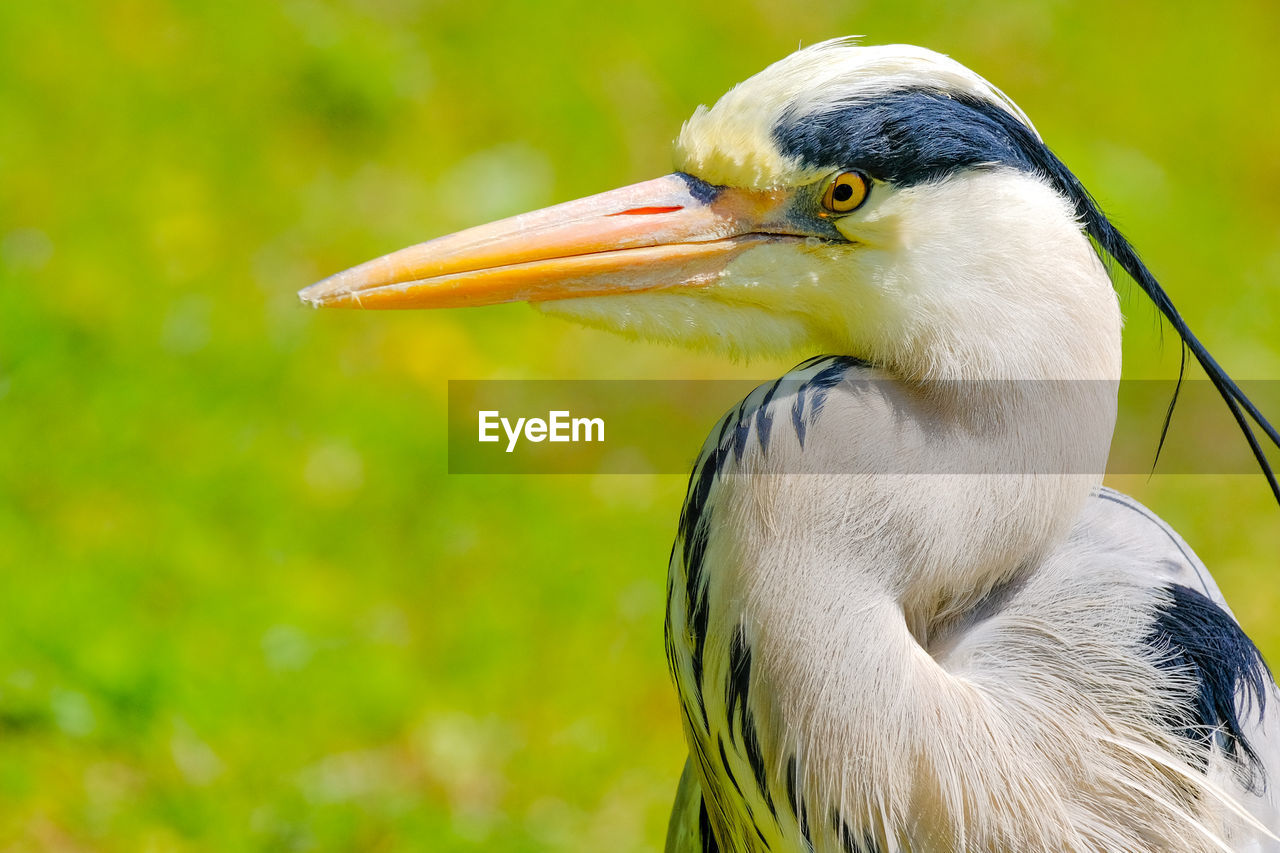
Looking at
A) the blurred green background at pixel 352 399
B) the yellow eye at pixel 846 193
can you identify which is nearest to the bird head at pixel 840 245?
the yellow eye at pixel 846 193

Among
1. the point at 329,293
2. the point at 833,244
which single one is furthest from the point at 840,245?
the point at 329,293

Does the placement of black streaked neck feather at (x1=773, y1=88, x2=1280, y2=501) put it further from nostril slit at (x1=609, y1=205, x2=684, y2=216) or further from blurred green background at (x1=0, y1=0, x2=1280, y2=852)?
blurred green background at (x1=0, y1=0, x2=1280, y2=852)

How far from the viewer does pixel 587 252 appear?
1411 mm

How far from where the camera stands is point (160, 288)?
3156 mm

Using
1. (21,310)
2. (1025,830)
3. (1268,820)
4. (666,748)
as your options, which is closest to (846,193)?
(1025,830)

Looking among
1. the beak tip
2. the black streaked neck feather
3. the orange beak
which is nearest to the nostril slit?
the orange beak

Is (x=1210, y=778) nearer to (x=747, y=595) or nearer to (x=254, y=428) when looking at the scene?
(x=747, y=595)

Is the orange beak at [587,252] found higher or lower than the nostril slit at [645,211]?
lower

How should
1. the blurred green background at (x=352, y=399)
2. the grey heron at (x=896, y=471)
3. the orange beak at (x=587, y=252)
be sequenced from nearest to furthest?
1. the grey heron at (x=896, y=471)
2. the orange beak at (x=587, y=252)
3. the blurred green background at (x=352, y=399)

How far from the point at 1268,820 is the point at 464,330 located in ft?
7.64

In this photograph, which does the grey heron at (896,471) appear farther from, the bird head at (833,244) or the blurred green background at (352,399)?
the blurred green background at (352,399)

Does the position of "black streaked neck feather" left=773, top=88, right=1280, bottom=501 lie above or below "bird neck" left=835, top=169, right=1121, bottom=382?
above

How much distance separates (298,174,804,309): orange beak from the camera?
4.58 feet

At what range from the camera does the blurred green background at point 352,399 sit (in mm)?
2352
